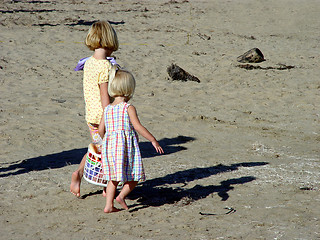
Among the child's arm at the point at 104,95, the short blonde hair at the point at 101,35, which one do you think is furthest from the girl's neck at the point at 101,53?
the child's arm at the point at 104,95

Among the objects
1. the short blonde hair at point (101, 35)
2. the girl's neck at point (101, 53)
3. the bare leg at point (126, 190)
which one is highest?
the short blonde hair at point (101, 35)

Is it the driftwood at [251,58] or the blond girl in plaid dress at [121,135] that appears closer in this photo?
the blond girl in plaid dress at [121,135]

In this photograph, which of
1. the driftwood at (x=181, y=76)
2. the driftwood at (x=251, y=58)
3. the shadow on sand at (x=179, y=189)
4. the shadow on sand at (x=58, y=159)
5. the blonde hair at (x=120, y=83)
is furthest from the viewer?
the driftwood at (x=251, y=58)

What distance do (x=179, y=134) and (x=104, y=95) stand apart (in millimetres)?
3272

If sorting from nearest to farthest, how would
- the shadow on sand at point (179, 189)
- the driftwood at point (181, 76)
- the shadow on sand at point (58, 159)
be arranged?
the shadow on sand at point (179, 189), the shadow on sand at point (58, 159), the driftwood at point (181, 76)

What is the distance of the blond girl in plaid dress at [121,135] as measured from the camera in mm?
3959

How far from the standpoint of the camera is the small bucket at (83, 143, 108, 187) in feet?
13.9

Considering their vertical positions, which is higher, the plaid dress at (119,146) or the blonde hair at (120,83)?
the blonde hair at (120,83)

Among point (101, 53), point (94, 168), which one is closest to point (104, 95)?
point (101, 53)

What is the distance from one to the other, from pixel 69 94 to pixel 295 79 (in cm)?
517

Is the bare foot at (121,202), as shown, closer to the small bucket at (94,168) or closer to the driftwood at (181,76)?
the small bucket at (94,168)

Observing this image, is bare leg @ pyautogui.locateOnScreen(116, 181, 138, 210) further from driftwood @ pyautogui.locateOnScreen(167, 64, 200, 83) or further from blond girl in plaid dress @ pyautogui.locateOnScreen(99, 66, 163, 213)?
driftwood @ pyautogui.locateOnScreen(167, 64, 200, 83)

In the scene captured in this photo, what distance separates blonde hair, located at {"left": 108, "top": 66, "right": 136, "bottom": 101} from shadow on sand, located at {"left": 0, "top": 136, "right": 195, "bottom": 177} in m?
2.07

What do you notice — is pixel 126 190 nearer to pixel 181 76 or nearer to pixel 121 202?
pixel 121 202
